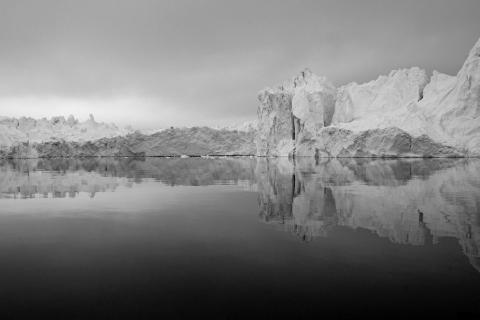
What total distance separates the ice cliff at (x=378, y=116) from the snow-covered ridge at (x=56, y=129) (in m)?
43.0

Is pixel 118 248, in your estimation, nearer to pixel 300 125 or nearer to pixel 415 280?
pixel 415 280

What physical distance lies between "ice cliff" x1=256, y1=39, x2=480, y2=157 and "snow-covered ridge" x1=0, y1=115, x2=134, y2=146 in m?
43.0

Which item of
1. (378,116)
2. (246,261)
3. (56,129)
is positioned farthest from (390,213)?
(56,129)

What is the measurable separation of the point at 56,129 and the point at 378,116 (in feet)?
252

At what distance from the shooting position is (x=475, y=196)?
8.94m

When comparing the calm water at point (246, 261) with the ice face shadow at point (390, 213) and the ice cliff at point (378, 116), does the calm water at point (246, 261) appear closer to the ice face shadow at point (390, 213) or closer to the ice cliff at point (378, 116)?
the ice face shadow at point (390, 213)

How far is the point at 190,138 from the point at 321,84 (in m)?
28.2

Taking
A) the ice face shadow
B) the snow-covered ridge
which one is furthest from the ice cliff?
the snow-covered ridge

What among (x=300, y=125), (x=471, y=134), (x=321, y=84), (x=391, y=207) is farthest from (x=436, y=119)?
(x=391, y=207)

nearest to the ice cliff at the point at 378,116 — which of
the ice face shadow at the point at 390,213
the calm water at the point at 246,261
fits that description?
the ice face shadow at the point at 390,213

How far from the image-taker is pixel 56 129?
3413 inches

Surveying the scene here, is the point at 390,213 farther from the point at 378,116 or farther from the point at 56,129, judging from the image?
the point at 56,129

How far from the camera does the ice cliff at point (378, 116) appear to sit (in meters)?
35.9

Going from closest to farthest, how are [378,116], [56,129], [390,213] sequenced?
[390,213], [378,116], [56,129]
